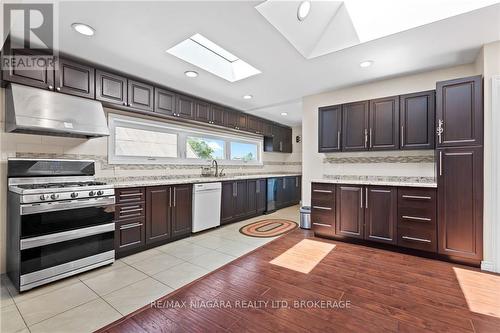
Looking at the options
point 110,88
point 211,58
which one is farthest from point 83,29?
point 211,58

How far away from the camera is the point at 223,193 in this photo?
14.5 ft

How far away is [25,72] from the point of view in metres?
2.39

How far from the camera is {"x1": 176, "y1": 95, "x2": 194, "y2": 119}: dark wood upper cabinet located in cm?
390

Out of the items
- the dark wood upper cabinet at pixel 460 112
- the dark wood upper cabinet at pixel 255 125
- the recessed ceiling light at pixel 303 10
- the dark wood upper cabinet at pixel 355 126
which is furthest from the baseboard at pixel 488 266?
the dark wood upper cabinet at pixel 255 125

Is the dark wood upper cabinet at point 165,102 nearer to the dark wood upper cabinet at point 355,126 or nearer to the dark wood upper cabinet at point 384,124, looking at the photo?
the dark wood upper cabinet at point 355,126

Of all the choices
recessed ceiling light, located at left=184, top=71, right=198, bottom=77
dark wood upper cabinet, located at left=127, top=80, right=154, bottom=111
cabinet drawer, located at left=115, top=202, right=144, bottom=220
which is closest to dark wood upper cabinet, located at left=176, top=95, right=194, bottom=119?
dark wood upper cabinet, located at left=127, top=80, right=154, bottom=111

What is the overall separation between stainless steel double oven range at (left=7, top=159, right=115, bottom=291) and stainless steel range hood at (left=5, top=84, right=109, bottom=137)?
18.8 inches

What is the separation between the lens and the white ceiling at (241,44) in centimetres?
197

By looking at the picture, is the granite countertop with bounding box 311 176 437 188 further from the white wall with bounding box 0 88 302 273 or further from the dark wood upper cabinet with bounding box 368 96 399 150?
the white wall with bounding box 0 88 302 273

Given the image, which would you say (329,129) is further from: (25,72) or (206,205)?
(25,72)

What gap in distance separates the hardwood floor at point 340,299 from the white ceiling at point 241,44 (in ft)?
8.15

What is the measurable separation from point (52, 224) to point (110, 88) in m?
1.79

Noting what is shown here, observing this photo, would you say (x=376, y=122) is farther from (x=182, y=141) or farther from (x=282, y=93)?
(x=182, y=141)

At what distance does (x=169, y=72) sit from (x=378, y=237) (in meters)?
3.68
